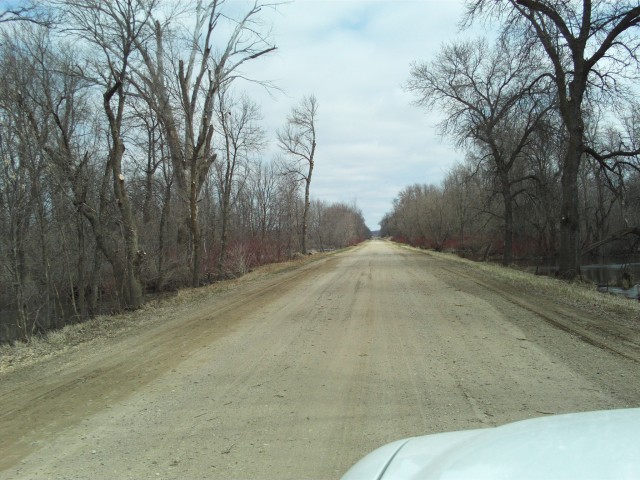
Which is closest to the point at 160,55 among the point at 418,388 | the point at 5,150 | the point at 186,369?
the point at 5,150

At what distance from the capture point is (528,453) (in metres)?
2.00

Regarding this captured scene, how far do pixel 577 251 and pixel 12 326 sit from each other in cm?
2389

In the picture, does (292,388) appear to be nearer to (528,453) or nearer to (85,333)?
(528,453)

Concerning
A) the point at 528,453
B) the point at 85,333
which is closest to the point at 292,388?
the point at 528,453

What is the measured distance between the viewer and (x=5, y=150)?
53.4 feet

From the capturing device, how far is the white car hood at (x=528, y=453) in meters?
1.79

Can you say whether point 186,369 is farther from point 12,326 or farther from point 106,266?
point 106,266

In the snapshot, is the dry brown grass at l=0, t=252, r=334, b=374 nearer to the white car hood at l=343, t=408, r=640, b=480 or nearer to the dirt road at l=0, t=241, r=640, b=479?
the dirt road at l=0, t=241, r=640, b=479

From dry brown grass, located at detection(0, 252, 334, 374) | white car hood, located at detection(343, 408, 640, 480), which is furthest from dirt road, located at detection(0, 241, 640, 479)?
white car hood, located at detection(343, 408, 640, 480)

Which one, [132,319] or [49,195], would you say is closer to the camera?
[132,319]

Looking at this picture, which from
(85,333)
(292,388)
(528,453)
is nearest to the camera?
(528,453)

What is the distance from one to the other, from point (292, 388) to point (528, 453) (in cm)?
364

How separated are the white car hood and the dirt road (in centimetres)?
132

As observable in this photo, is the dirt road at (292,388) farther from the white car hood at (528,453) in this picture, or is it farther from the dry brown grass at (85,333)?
the white car hood at (528,453)
